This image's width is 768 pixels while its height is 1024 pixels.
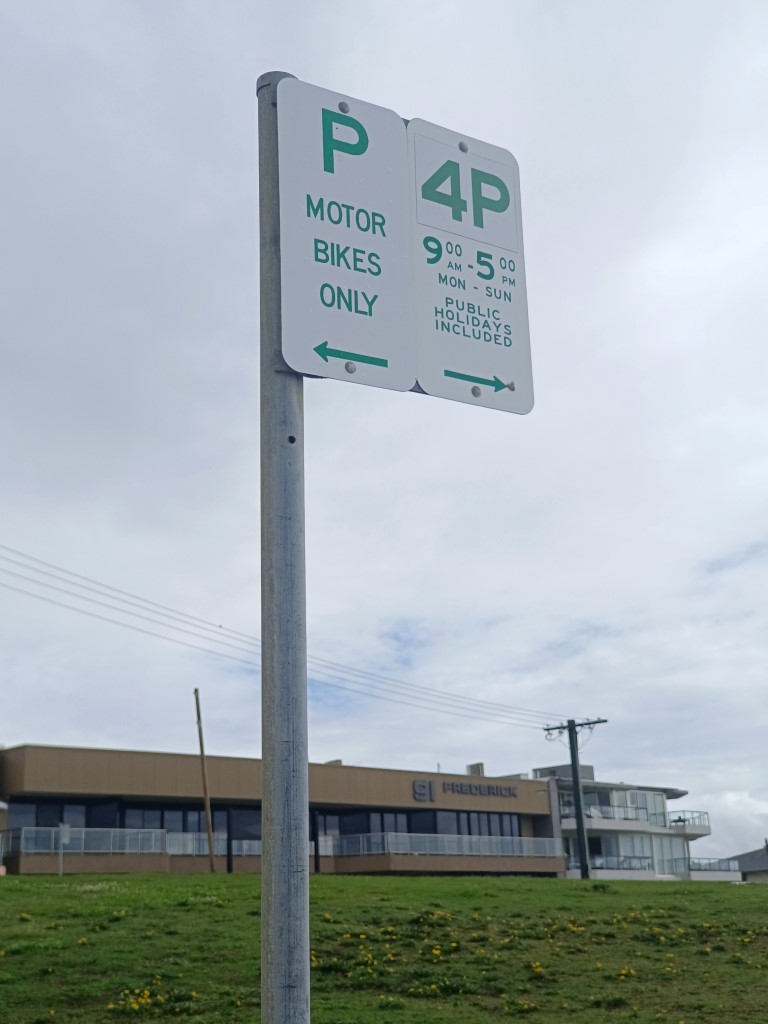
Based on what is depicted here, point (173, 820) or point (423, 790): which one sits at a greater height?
point (423, 790)

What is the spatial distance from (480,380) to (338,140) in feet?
3.50

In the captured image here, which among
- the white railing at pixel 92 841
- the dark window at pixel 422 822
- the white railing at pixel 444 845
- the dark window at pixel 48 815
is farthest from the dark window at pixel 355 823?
the dark window at pixel 48 815

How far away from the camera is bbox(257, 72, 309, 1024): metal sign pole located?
369 cm

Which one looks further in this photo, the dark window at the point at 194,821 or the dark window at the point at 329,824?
the dark window at the point at 329,824

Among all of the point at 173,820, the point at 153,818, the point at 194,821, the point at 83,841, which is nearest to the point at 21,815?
the point at 83,841

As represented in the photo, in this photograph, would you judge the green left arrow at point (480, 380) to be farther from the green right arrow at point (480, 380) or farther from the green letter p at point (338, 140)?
the green letter p at point (338, 140)

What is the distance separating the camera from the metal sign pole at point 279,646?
3691mm

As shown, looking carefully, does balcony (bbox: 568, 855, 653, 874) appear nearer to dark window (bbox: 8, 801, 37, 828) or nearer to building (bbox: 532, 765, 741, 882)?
building (bbox: 532, 765, 741, 882)

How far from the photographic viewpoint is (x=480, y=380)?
4695 millimetres

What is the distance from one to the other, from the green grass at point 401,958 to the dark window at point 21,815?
69.5 ft

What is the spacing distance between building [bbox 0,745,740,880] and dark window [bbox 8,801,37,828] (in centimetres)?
4

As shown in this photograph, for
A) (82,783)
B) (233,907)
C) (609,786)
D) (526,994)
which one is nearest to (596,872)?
(609,786)

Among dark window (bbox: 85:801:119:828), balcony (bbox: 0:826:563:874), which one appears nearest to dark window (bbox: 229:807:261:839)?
balcony (bbox: 0:826:563:874)

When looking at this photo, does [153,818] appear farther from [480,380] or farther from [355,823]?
[480,380]
